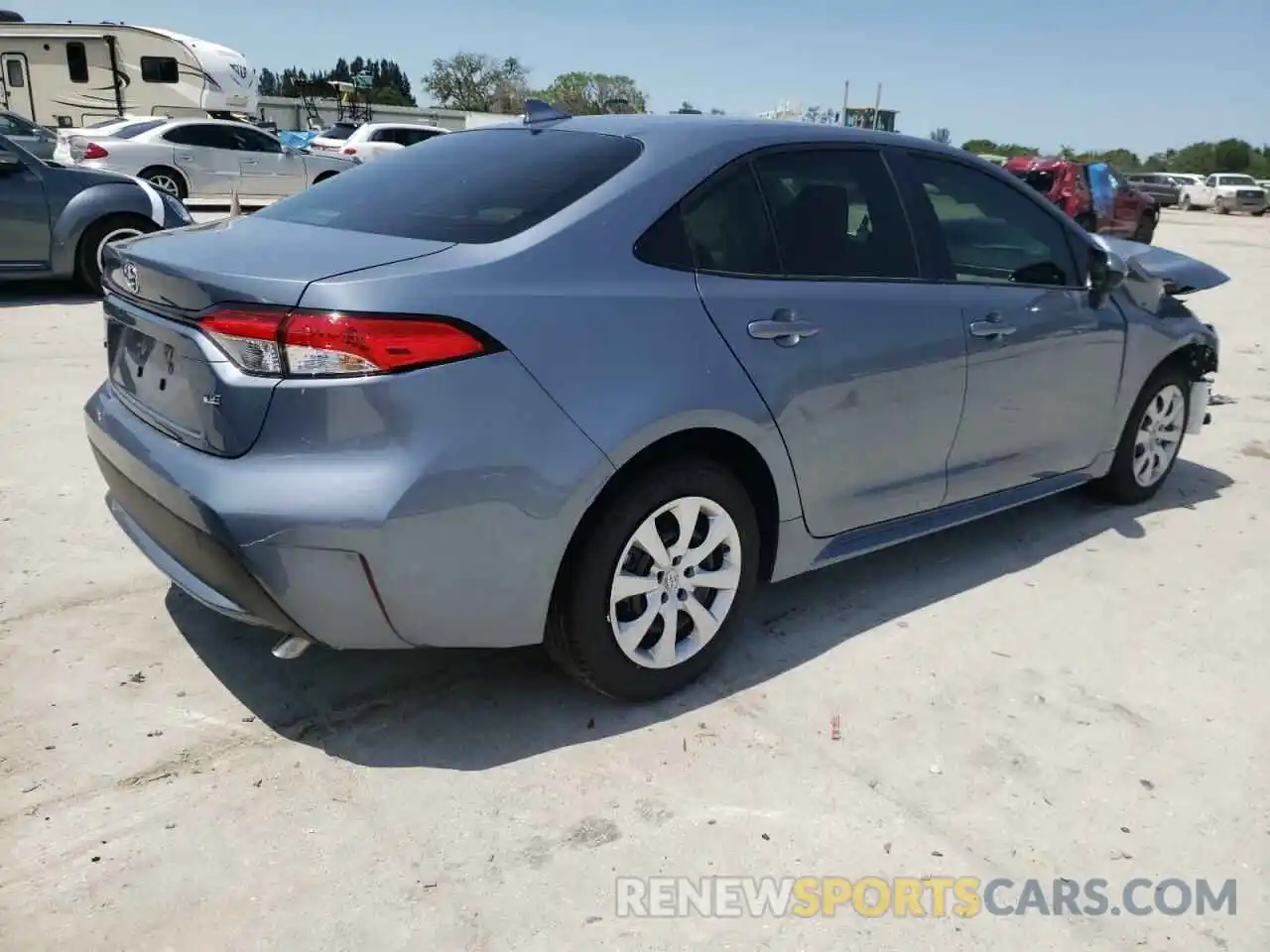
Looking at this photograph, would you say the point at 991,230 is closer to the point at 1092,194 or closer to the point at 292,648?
the point at 292,648

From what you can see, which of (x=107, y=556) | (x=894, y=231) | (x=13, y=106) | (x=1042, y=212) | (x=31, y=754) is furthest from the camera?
(x=13, y=106)

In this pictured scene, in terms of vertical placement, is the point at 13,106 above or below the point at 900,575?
above

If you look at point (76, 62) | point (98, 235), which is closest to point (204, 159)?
point (98, 235)

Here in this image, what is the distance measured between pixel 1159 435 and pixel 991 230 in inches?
62.6

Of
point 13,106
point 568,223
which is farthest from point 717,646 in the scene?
point 13,106

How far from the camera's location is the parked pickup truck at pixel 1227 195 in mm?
39531

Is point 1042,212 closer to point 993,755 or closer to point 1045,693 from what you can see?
point 1045,693

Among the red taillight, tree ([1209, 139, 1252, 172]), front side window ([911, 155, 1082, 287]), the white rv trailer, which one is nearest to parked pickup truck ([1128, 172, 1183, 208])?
tree ([1209, 139, 1252, 172])

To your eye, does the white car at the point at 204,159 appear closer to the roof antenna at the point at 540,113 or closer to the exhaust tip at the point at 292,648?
the roof antenna at the point at 540,113

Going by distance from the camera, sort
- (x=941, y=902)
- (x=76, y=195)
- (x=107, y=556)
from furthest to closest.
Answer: (x=76, y=195), (x=107, y=556), (x=941, y=902)

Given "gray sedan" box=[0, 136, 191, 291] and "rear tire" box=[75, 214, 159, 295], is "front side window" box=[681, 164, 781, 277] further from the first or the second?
"rear tire" box=[75, 214, 159, 295]

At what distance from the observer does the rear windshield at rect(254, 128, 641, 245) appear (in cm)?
274

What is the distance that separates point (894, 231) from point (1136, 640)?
163 centimetres

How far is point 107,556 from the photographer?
3779 millimetres
